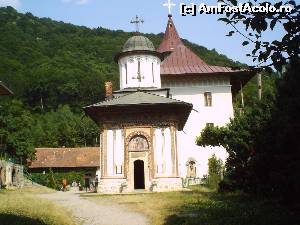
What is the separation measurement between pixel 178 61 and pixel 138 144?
1743 centimetres

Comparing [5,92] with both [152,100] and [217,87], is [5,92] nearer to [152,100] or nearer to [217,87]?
[152,100]

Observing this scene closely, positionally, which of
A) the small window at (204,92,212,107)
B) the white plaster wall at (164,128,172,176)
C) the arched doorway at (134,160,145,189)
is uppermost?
the small window at (204,92,212,107)

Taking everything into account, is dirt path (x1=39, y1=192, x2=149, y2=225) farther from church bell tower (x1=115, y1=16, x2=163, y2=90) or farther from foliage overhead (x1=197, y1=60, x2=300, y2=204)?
church bell tower (x1=115, y1=16, x2=163, y2=90)

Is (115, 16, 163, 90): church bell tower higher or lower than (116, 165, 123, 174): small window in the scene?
higher

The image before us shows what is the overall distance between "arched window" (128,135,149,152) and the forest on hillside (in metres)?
37.0

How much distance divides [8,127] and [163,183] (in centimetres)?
1860

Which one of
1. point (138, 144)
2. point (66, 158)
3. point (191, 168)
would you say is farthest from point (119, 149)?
point (66, 158)

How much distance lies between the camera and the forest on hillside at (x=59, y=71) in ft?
215

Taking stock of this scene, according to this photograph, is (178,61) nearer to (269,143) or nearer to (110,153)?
(110,153)

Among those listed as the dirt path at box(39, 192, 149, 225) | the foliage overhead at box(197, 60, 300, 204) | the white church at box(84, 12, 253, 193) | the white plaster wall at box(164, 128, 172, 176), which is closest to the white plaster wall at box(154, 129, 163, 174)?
the white church at box(84, 12, 253, 193)

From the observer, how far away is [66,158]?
43656mm

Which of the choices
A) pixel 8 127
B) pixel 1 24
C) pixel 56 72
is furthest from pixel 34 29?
pixel 8 127

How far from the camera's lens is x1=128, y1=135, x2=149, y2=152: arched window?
23.2 meters

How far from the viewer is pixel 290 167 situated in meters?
9.07
